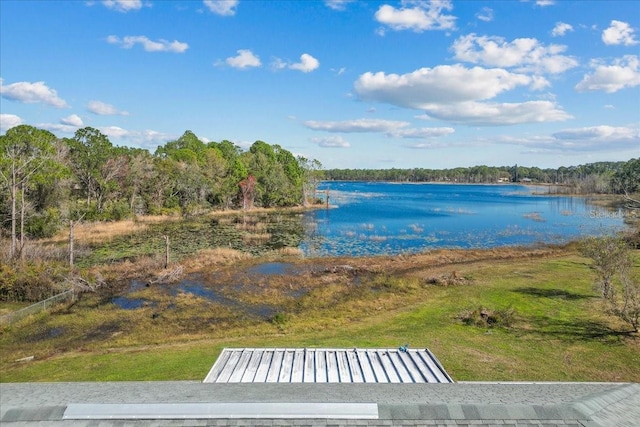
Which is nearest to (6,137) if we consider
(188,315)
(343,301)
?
(188,315)

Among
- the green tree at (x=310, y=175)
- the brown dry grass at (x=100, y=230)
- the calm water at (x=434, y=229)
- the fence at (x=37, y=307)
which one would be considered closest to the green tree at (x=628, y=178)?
the calm water at (x=434, y=229)

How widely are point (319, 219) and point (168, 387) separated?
2544 inches

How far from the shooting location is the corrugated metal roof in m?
12.1

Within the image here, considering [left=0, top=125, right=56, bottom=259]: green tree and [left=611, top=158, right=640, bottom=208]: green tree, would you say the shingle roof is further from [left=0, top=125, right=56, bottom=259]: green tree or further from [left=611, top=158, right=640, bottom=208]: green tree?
[left=611, top=158, right=640, bottom=208]: green tree

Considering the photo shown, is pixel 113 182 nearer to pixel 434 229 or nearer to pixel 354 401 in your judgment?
pixel 434 229

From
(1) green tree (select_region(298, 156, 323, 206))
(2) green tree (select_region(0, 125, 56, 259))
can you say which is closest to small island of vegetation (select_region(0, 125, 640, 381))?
(2) green tree (select_region(0, 125, 56, 259))

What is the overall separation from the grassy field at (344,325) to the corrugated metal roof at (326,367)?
9.32 ft

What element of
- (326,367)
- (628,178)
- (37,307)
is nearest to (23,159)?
(37,307)

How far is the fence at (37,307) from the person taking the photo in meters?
22.3

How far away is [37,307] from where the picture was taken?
2441cm

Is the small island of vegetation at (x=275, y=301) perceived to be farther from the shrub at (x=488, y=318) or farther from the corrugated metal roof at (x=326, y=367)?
the corrugated metal roof at (x=326, y=367)

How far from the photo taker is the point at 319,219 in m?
75.4

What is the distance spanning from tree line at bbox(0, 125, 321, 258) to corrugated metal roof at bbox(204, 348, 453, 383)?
27.4 meters

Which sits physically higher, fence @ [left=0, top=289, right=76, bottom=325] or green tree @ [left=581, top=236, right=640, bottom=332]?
green tree @ [left=581, top=236, right=640, bottom=332]
